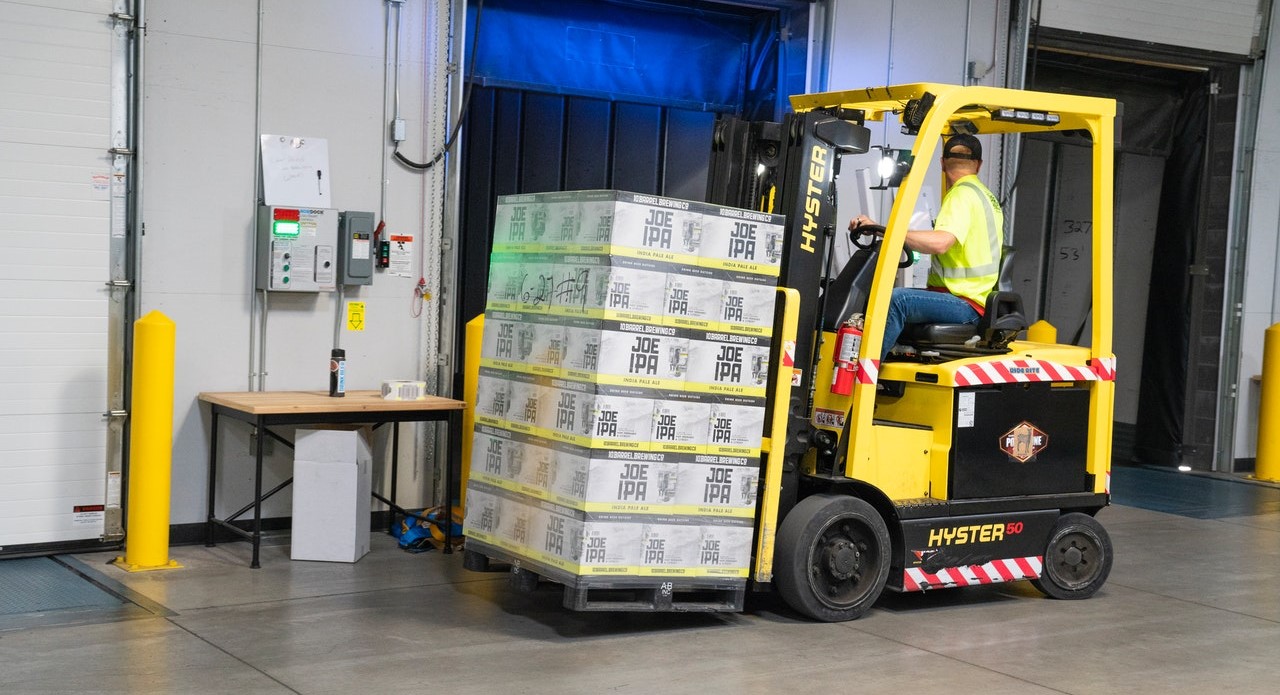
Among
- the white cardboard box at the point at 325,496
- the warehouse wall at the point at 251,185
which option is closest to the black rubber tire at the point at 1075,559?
the white cardboard box at the point at 325,496

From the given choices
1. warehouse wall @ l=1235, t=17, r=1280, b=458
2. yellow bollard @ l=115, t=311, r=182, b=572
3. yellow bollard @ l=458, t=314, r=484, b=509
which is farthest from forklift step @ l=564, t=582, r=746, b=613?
warehouse wall @ l=1235, t=17, r=1280, b=458

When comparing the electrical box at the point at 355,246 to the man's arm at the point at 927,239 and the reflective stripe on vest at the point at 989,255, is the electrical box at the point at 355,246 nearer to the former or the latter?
the man's arm at the point at 927,239

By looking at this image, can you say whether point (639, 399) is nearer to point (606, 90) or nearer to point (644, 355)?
point (644, 355)

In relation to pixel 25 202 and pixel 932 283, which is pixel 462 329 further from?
pixel 932 283

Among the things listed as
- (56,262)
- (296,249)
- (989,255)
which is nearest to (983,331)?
(989,255)

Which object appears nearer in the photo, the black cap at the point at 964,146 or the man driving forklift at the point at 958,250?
the man driving forklift at the point at 958,250

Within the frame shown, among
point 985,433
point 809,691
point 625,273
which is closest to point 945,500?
point 985,433

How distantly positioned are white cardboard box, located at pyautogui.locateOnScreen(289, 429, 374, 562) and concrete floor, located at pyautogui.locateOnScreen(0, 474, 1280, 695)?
0.15 meters

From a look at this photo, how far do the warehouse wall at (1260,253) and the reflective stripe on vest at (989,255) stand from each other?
22.0 ft

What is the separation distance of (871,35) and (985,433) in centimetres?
448

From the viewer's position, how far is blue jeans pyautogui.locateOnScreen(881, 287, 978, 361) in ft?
21.6

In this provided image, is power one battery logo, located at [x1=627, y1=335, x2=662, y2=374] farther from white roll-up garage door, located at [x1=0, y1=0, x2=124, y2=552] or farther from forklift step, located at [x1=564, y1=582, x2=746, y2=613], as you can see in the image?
white roll-up garage door, located at [x1=0, y1=0, x2=124, y2=552]

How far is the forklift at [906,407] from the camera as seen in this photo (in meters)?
6.34

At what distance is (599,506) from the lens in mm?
5715
